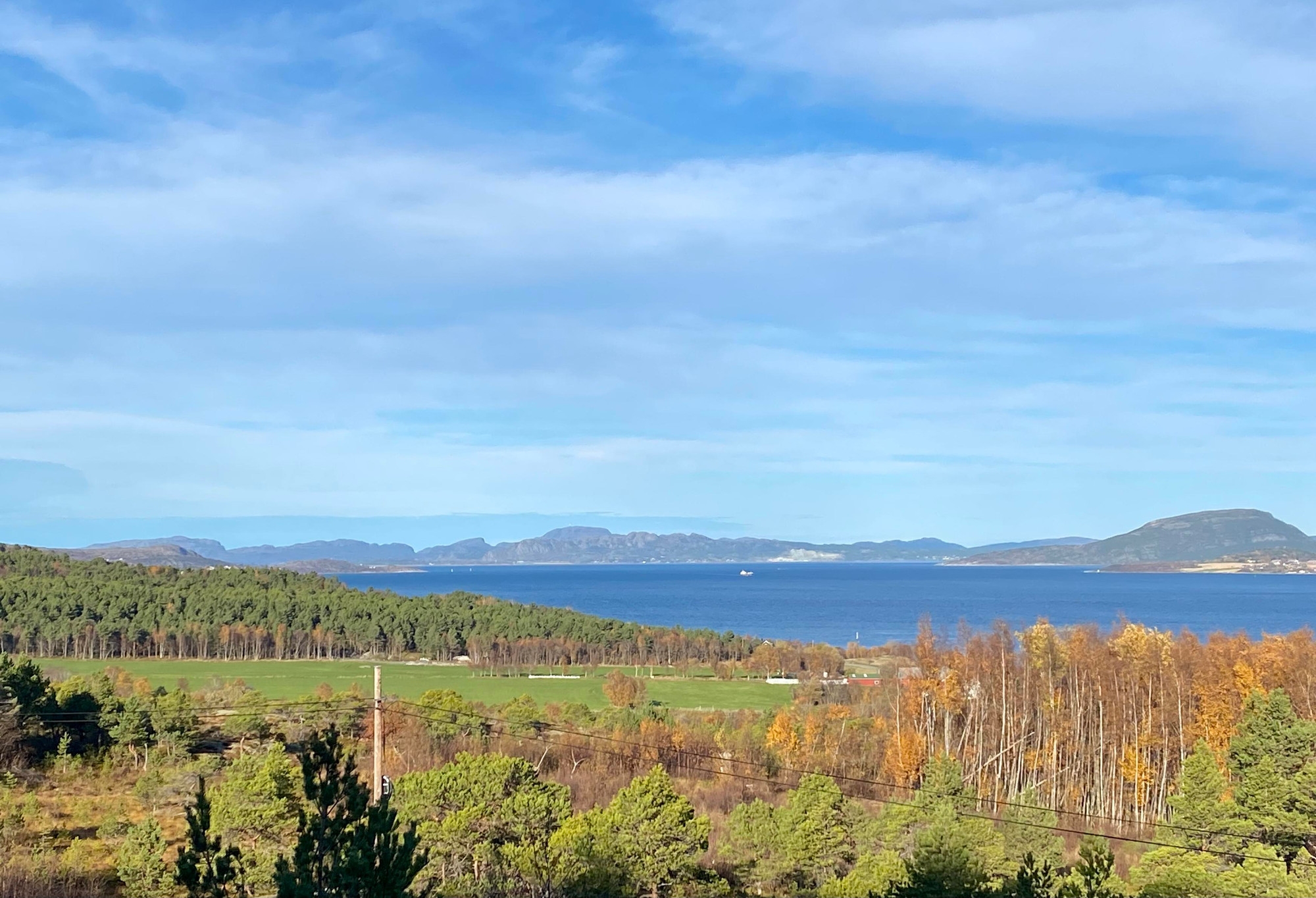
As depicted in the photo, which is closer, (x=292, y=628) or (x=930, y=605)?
(x=292, y=628)

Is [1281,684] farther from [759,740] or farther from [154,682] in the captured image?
[154,682]

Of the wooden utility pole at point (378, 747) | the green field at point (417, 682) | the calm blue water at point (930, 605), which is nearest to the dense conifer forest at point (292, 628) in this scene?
the green field at point (417, 682)

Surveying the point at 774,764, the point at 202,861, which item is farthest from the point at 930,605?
the point at 202,861

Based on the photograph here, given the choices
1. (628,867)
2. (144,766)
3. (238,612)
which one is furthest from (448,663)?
(628,867)

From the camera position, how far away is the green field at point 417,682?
50688 mm

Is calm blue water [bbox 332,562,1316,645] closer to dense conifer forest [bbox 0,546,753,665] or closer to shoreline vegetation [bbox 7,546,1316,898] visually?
dense conifer forest [bbox 0,546,753,665]

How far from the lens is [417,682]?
5675cm

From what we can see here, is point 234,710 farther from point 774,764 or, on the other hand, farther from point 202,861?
point 202,861

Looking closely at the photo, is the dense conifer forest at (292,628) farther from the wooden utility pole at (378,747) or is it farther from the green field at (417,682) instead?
the wooden utility pole at (378,747)

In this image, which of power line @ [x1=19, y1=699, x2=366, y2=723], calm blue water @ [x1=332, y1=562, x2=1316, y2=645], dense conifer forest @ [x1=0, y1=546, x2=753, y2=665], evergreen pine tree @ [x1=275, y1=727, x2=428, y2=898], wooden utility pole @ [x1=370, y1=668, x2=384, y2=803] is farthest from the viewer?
calm blue water @ [x1=332, y1=562, x2=1316, y2=645]

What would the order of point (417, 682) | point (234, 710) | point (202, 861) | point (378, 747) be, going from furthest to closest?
1. point (417, 682)
2. point (234, 710)
3. point (378, 747)
4. point (202, 861)

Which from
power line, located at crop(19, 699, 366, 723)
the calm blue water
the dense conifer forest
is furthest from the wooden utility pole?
the calm blue water

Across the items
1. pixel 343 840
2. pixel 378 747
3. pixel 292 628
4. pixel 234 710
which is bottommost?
pixel 292 628

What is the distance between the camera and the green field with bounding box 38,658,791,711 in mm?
50688
